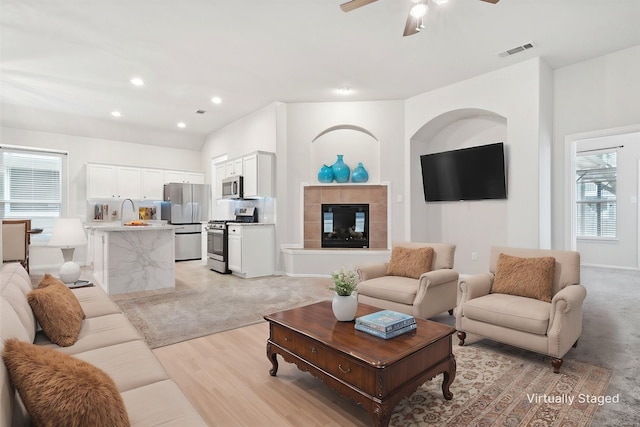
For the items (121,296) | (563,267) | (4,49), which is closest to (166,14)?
(4,49)

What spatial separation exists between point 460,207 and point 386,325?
13.4 feet

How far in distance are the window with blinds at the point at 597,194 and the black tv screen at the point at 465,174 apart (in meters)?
4.06

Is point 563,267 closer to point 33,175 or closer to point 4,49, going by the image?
point 4,49

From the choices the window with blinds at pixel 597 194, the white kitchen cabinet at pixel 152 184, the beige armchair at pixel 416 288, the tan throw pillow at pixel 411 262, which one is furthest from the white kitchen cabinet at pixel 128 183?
the window with blinds at pixel 597 194

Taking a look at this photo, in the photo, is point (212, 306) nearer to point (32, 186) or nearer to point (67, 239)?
point (67, 239)

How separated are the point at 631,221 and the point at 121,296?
29.7 feet

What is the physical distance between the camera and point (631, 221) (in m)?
6.69

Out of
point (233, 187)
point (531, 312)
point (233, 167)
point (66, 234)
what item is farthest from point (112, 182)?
point (531, 312)

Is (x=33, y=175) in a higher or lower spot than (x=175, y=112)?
lower

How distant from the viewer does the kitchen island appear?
15.0ft

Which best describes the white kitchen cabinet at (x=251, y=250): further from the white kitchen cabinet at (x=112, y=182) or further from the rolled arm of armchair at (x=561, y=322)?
the rolled arm of armchair at (x=561, y=322)

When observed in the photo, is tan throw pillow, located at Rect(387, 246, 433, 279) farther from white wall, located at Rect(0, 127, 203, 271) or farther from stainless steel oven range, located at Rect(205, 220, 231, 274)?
white wall, located at Rect(0, 127, 203, 271)

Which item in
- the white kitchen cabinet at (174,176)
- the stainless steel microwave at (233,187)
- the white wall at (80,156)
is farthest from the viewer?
the white kitchen cabinet at (174,176)

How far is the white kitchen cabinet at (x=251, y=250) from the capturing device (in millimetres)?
5723
